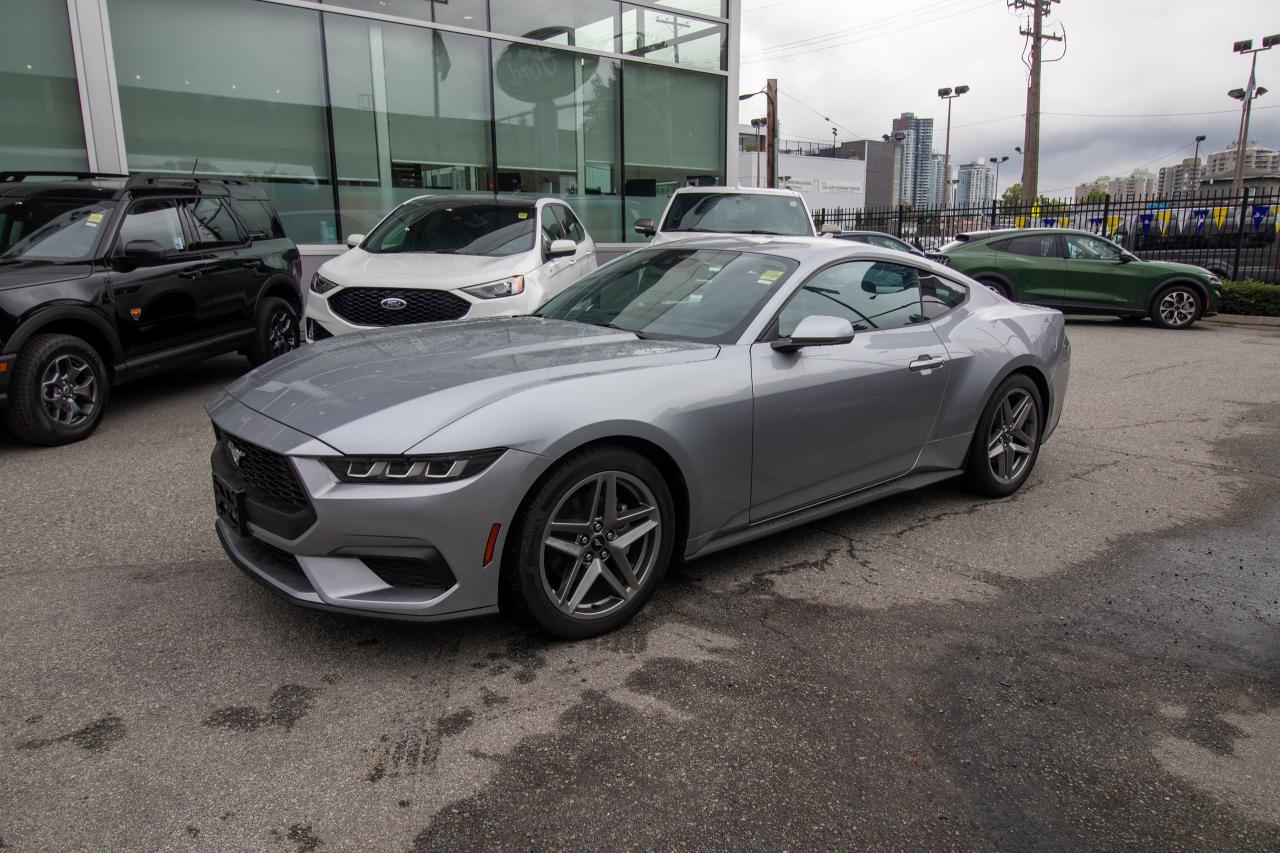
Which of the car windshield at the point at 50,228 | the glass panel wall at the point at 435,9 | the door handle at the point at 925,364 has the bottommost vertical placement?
the door handle at the point at 925,364

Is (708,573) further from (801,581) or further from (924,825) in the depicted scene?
(924,825)

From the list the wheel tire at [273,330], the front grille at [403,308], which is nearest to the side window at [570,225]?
the front grille at [403,308]

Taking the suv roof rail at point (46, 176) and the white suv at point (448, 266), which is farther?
the white suv at point (448, 266)

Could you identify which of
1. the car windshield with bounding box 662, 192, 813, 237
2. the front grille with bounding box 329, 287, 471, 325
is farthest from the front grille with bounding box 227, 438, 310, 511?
the car windshield with bounding box 662, 192, 813, 237

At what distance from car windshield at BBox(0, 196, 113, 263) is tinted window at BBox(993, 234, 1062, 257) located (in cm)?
1258

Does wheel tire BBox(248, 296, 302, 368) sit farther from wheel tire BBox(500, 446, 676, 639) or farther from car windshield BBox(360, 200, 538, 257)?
wheel tire BBox(500, 446, 676, 639)

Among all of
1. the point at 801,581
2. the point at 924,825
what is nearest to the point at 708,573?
the point at 801,581

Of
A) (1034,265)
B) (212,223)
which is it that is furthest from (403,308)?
(1034,265)

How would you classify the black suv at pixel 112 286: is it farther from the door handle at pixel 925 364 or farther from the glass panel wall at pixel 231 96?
the door handle at pixel 925 364

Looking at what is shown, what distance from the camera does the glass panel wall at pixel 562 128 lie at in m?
14.4

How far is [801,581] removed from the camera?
4.00 meters

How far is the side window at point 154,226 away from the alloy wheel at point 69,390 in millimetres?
1009

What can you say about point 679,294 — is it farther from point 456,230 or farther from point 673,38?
point 673,38

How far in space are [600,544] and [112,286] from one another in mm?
5246
